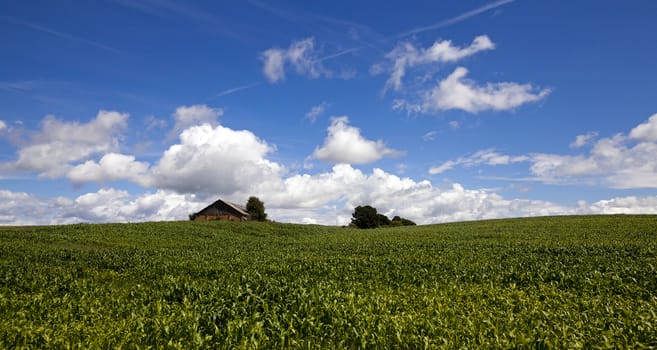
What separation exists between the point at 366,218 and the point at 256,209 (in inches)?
1171

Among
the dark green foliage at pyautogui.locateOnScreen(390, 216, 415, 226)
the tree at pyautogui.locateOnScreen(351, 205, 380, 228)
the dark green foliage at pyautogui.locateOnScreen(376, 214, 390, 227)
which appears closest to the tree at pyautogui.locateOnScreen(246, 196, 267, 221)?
the tree at pyautogui.locateOnScreen(351, 205, 380, 228)

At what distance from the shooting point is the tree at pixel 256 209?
102062 millimetres

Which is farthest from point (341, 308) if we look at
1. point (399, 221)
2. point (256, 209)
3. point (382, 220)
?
point (399, 221)

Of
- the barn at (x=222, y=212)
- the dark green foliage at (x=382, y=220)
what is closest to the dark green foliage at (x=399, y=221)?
the dark green foliage at (x=382, y=220)

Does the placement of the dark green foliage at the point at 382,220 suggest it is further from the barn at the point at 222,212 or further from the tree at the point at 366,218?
the barn at the point at 222,212

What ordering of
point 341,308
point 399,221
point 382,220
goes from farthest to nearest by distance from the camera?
1. point 399,221
2. point 382,220
3. point 341,308

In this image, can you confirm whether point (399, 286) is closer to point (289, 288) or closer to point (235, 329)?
point (289, 288)

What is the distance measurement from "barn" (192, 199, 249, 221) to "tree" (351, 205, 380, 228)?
29780 mm

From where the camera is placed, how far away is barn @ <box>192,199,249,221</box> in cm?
9988

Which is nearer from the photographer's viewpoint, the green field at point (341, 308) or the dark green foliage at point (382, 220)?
the green field at point (341, 308)

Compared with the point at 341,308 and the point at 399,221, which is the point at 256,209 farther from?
the point at 341,308

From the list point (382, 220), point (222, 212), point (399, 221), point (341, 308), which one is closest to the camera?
point (341, 308)

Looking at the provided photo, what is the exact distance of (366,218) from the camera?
104125 millimetres

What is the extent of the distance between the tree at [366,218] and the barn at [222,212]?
29780mm
